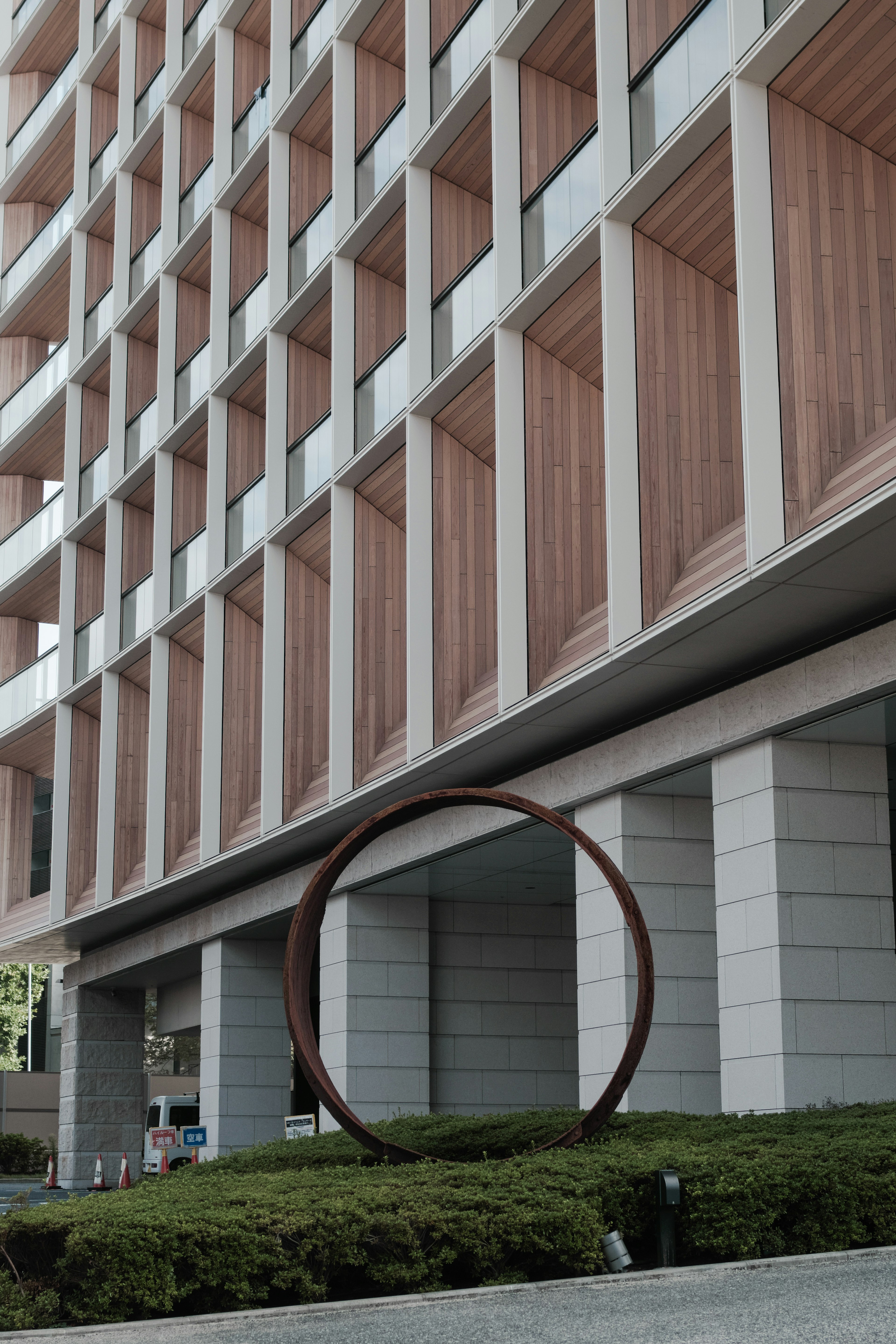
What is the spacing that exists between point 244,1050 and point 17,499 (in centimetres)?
1993

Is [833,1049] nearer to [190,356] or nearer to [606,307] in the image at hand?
[606,307]

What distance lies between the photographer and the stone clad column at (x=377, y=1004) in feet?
76.1

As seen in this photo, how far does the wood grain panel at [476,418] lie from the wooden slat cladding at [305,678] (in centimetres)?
354

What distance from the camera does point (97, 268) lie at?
3638 cm

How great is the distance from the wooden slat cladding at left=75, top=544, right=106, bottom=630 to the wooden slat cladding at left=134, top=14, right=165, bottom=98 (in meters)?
10.6

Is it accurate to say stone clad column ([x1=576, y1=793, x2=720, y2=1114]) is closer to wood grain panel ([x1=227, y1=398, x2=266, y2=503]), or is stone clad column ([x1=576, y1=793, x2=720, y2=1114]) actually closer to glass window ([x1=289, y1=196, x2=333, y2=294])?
glass window ([x1=289, y1=196, x2=333, y2=294])

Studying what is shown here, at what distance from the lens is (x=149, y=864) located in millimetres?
28281

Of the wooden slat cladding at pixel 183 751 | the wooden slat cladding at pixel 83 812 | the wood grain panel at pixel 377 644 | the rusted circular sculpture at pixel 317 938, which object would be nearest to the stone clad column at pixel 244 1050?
the wooden slat cladding at pixel 183 751

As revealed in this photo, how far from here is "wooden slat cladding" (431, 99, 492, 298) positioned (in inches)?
810

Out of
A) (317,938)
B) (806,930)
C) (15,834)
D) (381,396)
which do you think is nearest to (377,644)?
(381,396)

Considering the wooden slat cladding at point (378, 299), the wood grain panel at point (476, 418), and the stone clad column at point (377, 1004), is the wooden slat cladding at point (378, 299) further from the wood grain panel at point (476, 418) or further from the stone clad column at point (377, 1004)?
the stone clad column at point (377, 1004)

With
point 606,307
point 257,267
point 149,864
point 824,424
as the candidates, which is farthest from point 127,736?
point 824,424

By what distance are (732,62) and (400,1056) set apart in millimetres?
15752

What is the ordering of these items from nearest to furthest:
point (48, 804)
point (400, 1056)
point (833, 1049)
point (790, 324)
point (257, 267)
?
point (790, 324), point (833, 1049), point (400, 1056), point (257, 267), point (48, 804)
